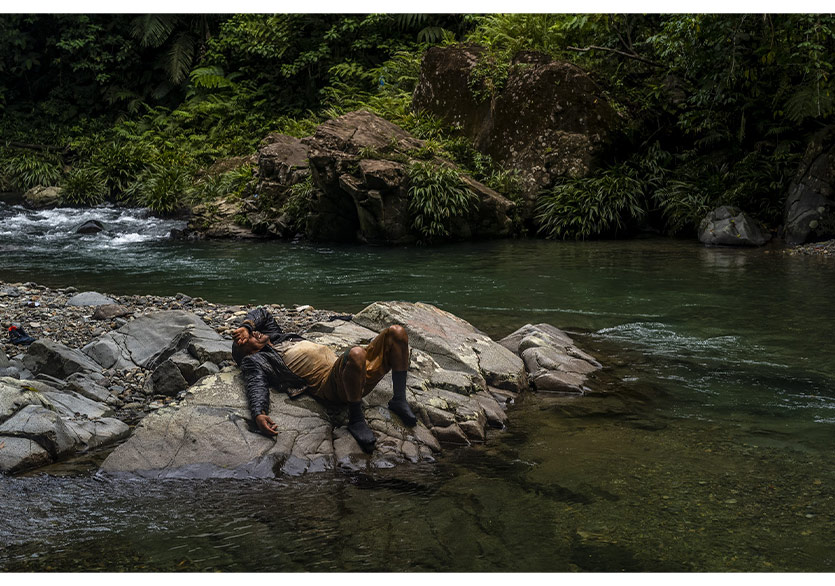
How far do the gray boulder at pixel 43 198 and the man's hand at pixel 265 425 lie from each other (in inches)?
677

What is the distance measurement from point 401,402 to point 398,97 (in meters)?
14.2

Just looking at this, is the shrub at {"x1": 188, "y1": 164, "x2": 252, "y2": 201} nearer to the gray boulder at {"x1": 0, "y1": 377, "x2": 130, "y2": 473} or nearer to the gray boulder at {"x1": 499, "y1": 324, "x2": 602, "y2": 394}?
the gray boulder at {"x1": 499, "y1": 324, "x2": 602, "y2": 394}

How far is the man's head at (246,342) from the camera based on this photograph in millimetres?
4871

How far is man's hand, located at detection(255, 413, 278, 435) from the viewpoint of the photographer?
14.6 feet

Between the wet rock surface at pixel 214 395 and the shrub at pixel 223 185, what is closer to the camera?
the wet rock surface at pixel 214 395

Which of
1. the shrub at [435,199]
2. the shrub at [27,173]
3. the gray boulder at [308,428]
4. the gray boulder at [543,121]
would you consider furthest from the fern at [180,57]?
the gray boulder at [308,428]

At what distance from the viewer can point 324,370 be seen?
4.86 m

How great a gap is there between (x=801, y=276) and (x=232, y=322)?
724cm

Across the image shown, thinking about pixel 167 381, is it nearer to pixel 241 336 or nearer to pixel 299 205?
pixel 241 336

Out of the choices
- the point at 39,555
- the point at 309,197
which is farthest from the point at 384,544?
the point at 309,197

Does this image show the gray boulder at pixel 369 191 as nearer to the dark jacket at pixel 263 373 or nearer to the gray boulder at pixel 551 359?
the gray boulder at pixel 551 359

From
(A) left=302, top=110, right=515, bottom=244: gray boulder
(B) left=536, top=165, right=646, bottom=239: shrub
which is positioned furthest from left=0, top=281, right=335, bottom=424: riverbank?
(B) left=536, top=165, right=646, bottom=239: shrub

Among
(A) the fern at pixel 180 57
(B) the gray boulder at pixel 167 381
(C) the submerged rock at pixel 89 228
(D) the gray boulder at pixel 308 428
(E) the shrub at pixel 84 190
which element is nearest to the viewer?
(D) the gray boulder at pixel 308 428

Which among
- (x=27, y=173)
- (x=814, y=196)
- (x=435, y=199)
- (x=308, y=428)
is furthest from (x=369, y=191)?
(x=27, y=173)
